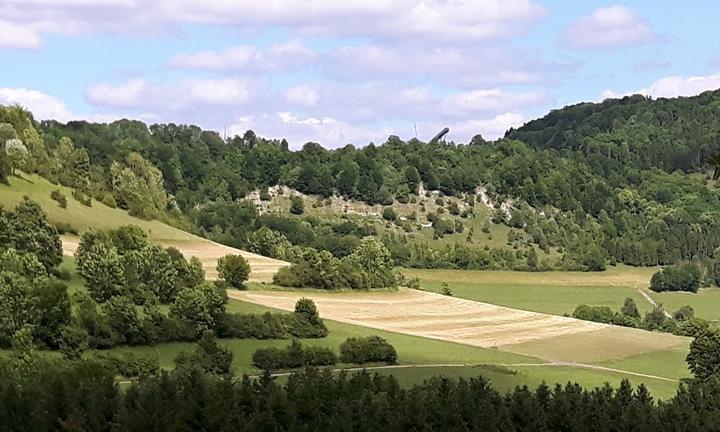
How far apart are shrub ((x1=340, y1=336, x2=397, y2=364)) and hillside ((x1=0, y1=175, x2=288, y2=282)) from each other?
80.9 ft

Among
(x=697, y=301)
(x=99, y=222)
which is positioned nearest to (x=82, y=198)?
(x=99, y=222)

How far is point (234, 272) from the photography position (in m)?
106

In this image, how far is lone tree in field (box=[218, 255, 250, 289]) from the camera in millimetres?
106250

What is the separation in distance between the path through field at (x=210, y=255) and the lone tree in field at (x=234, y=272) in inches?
51.1

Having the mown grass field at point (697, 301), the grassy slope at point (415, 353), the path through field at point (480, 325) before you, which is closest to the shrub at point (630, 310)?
the mown grass field at point (697, 301)

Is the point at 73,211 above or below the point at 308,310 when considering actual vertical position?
above

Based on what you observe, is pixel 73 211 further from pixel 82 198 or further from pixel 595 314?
pixel 595 314

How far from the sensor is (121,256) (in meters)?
94.0

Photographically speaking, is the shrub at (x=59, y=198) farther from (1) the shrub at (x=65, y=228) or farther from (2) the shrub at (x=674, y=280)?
(2) the shrub at (x=674, y=280)

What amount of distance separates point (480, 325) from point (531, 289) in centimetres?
7111

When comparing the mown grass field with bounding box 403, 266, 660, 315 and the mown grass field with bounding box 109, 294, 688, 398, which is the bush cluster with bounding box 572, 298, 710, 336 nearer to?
the mown grass field with bounding box 403, 266, 660, 315

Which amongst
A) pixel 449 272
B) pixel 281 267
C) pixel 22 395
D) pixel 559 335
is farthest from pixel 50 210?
pixel 449 272

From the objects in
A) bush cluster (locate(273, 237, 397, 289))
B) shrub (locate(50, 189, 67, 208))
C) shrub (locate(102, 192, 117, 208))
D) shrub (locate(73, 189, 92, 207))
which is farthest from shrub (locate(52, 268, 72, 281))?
shrub (locate(102, 192, 117, 208))

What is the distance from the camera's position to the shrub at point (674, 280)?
19562 centimetres
